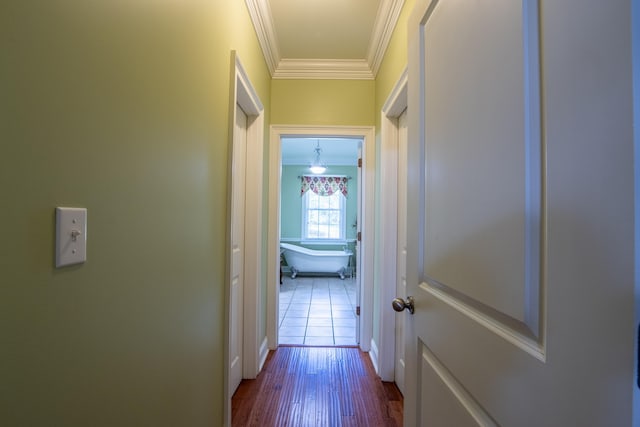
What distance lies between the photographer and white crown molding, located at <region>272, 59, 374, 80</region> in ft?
8.03

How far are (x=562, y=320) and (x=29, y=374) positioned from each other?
86 centimetres

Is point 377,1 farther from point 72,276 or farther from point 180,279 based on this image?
point 72,276

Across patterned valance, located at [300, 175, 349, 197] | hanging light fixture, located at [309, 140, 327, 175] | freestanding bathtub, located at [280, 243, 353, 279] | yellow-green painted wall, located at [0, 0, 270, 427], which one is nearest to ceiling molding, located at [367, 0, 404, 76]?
yellow-green painted wall, located at [0, 0, 270, 427]

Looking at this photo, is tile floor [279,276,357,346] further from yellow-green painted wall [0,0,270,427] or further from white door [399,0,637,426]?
white door [399,0,637,426]

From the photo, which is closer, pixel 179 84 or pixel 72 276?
pixel 72 276

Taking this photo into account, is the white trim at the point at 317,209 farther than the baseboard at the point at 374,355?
Yes

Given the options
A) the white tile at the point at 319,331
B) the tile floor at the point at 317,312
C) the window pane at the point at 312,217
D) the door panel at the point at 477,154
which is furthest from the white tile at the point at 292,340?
the window pane at the point at 312,217

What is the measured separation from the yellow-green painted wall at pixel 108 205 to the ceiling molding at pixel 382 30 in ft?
3.58

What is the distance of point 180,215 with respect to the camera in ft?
3.25

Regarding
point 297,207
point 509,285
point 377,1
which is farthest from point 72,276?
point 297,207

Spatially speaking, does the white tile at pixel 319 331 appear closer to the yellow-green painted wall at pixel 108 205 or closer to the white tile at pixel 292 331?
the white tile at pixel 292 331

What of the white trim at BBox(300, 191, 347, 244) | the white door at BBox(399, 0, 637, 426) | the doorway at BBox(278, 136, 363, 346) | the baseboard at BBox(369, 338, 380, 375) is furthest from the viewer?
the white trim at BBox(300, 191, 347, 244)

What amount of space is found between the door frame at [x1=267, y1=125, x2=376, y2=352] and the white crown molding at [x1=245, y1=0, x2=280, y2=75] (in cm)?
52

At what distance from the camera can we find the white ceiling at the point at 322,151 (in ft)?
16.4
